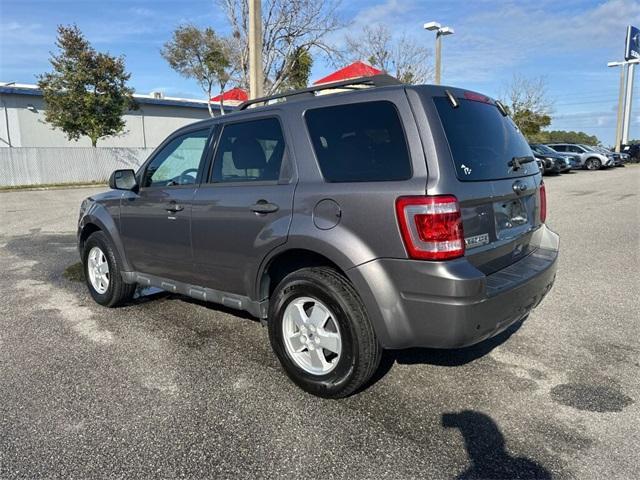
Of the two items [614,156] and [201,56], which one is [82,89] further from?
[614,156]

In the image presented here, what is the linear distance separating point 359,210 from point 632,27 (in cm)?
5115

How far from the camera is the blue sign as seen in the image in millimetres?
41406

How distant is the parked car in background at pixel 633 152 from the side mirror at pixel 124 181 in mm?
42476

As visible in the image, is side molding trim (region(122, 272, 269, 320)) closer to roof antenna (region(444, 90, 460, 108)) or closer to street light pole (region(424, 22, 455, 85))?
roof antenna (region(444, 90, 460, 108))

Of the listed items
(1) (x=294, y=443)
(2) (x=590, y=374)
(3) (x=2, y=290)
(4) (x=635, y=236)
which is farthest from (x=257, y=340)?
(4) (x=635, y=236)

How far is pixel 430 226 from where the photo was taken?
107 inches

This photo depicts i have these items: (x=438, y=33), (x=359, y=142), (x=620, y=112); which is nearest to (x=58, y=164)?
(x=438, y=33)

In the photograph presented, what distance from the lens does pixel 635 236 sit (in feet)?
28.7

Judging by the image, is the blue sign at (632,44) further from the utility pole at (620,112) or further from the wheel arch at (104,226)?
the wheel arch at (104,226)

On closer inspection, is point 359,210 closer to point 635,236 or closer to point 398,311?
point 398,311

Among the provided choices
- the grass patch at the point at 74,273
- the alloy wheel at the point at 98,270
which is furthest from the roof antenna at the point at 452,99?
the grass patch at the point at 74,273

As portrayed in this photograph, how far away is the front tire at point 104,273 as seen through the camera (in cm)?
490

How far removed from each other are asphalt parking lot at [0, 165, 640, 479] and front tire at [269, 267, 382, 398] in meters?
0.16

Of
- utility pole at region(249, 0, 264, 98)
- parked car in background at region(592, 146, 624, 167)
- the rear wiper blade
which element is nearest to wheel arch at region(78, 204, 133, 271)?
the rear wiper blade
